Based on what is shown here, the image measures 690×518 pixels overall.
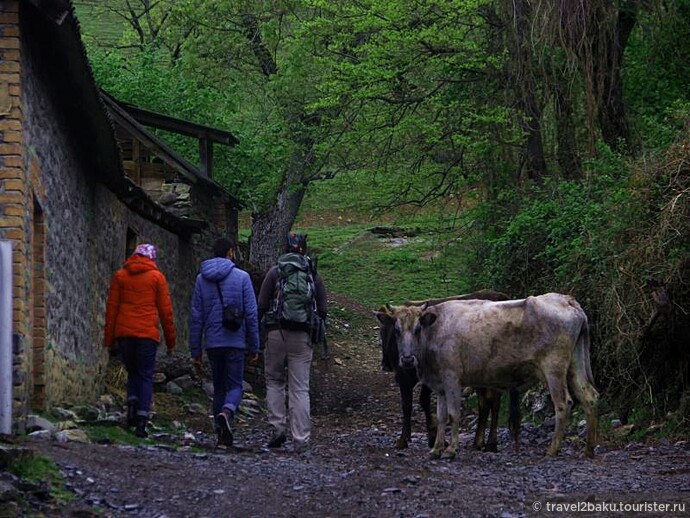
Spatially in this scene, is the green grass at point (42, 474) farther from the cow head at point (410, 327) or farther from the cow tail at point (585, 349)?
the cow tail at point (585, 349)

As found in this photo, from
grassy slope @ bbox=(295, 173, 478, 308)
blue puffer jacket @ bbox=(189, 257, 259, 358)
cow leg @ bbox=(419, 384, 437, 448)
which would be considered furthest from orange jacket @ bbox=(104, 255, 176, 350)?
grassy slope @ bbox=(295, 173, 478, 308)

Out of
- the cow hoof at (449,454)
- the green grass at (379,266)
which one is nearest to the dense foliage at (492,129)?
the green grass at (379,266)

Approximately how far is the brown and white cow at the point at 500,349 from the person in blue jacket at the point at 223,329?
1.56 meters

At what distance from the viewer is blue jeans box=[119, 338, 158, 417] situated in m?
12.4

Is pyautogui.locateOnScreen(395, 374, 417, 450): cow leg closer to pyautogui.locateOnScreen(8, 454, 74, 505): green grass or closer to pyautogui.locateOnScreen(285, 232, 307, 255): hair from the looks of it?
pyautogui.locateOnScreen(285, 232, 307, 255): hair

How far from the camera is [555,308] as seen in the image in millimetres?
12500

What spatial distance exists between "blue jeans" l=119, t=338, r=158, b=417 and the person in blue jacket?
1.49ft

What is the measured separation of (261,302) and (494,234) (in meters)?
9.78

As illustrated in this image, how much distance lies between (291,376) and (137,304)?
1.67m

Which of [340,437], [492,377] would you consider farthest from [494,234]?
[492,377]

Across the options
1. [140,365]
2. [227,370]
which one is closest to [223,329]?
[227,370]

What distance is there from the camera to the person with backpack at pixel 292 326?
485 inches

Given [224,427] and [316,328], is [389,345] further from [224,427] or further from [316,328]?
[224,427]

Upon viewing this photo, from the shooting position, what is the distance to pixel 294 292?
12312mm
